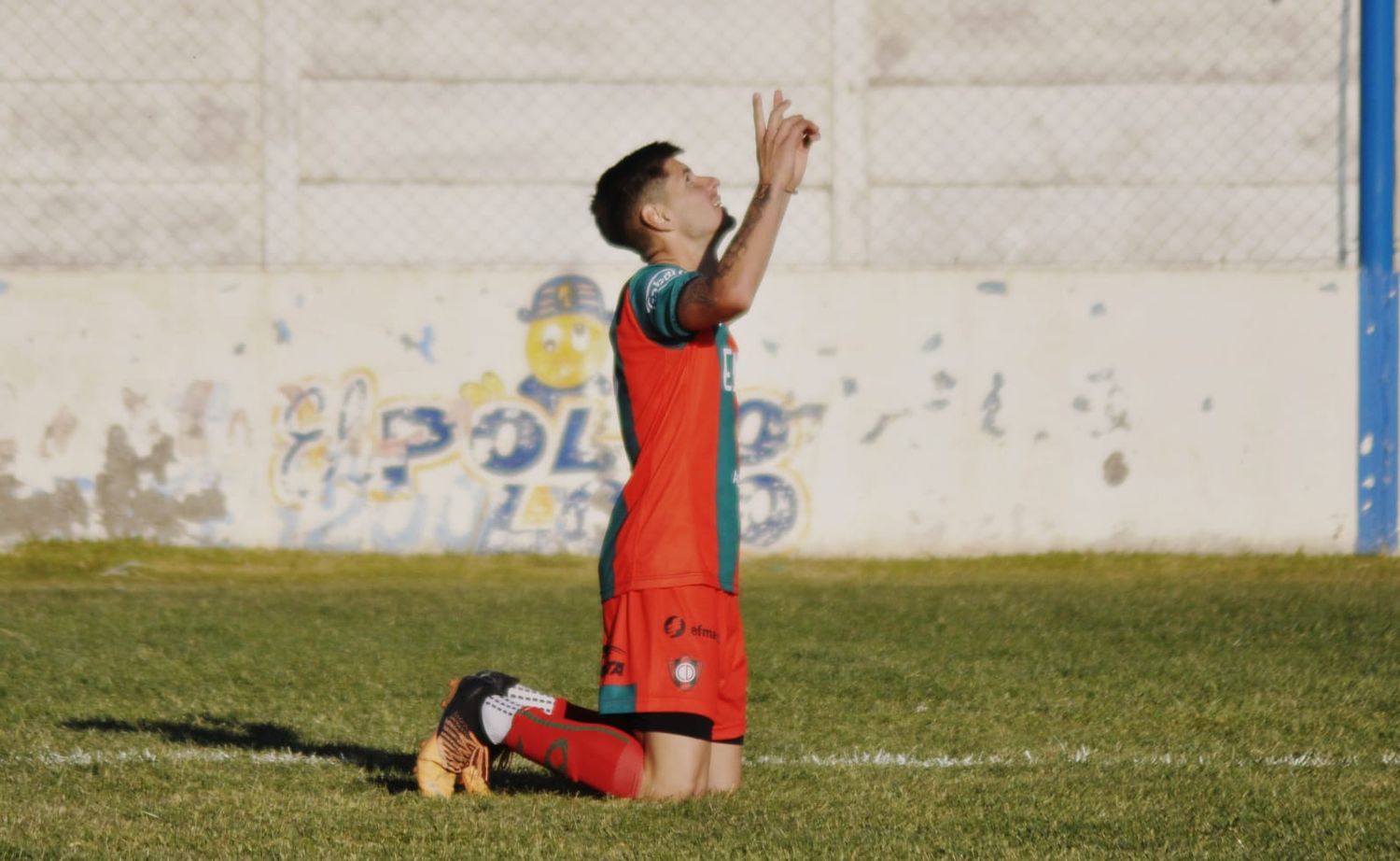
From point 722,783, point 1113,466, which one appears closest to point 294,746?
point 722,783

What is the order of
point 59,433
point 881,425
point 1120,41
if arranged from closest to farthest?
point 59,433, point 881,425, point 1120,41

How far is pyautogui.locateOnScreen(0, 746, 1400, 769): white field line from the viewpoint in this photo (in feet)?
14.9

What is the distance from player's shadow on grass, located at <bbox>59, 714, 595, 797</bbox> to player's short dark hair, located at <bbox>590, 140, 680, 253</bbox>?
53.8 inches

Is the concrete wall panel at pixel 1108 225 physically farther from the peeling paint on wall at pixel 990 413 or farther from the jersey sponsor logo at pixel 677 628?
the jersey sponsor logo at pixel 677 628

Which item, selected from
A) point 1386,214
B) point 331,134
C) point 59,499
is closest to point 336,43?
point 331,134

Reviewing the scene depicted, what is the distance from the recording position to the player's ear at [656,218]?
13.6 ft

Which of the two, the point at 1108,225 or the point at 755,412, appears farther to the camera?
the point at 1108,225

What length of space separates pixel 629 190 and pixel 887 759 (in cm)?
170

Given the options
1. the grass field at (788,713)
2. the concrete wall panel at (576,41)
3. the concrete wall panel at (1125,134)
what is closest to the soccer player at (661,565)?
the grass field at (788,713)

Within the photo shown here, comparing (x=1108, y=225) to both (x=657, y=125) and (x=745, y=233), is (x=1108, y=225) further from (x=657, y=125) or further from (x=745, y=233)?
(x=745, y=233)

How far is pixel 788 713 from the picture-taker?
18.0 ft

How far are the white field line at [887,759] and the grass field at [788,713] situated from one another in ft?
0.05

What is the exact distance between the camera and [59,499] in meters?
10.4

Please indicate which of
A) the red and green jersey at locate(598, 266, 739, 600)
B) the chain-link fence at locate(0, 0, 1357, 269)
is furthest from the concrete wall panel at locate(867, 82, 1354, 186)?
the red and green jersey at locate(598, 266, 739, 600)
